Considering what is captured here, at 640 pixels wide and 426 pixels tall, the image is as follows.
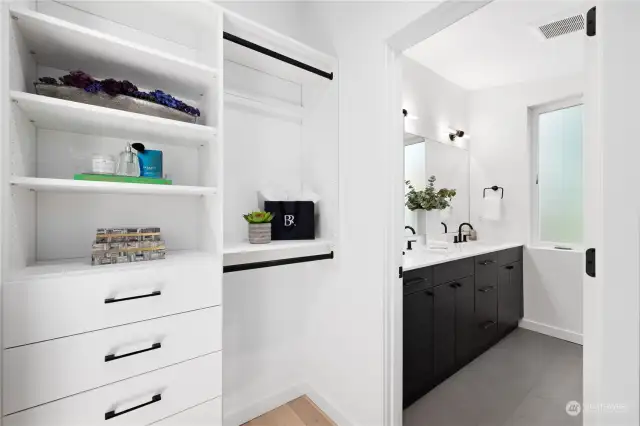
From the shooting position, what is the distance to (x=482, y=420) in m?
1.74

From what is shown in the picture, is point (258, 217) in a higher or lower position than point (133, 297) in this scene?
higher

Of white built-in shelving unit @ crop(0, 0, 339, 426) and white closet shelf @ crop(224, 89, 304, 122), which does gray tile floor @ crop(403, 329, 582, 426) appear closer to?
white built-in shelving unit @ crop(0, 0, 339, 426)

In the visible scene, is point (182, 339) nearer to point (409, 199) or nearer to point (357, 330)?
point (357, 330)

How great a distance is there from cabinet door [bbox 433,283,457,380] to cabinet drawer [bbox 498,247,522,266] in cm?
99

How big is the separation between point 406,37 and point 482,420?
86.7 inches

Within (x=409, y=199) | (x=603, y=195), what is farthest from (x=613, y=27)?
(x=409, y=199)

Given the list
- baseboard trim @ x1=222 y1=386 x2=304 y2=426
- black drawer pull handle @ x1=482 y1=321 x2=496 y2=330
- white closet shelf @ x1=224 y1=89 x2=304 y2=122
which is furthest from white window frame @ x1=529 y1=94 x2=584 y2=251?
baseboard trim @ x1=222 y1=386 x2=304 y2=426

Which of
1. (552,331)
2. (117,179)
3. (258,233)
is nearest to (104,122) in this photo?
(117,179)

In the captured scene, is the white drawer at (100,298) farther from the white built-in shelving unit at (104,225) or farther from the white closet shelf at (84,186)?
the white closet shelf at (84,186)

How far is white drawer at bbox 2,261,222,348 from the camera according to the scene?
854 mm

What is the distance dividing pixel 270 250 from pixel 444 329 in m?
1.38

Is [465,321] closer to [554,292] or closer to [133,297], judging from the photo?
[554,292]

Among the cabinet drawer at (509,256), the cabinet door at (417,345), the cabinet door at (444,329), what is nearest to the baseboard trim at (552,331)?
the cabinet drawer at (509,256)

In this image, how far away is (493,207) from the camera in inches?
129
